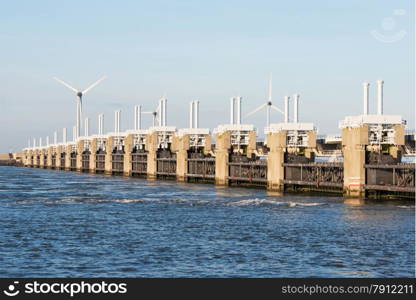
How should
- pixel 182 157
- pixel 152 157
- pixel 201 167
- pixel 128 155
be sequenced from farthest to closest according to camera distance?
pixel 128 155 < pixel 152 157 < pixel 182 157 < pixel 201 167

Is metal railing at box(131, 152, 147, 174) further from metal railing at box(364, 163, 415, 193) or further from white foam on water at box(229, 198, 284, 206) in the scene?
metal railing at box(364, 163, 415, 193)

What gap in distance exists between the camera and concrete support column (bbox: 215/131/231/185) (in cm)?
11662

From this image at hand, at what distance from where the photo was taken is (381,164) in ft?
259

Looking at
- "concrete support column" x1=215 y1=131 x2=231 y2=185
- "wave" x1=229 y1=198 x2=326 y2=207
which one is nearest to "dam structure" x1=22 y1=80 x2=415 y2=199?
"concrete support column" x1=215 y1=131 x2=231 y2=185

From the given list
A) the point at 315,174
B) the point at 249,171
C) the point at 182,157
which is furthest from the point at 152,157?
the point at 315,174

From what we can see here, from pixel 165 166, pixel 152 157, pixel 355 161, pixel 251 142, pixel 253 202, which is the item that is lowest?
pixel 253 202

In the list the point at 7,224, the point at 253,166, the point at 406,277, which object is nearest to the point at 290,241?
the point at 406,277

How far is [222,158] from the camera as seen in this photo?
387 feet

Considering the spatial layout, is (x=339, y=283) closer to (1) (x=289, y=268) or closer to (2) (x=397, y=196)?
(1) (x=289, y=268)

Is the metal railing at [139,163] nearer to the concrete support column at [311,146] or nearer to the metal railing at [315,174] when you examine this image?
the concrete support column at [311,146]

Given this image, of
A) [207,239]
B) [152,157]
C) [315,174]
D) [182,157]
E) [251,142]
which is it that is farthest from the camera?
[152,157]

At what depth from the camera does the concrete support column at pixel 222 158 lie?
4592 inches

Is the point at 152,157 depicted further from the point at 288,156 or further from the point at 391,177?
the point at 391,177

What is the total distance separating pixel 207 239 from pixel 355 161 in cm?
3731
